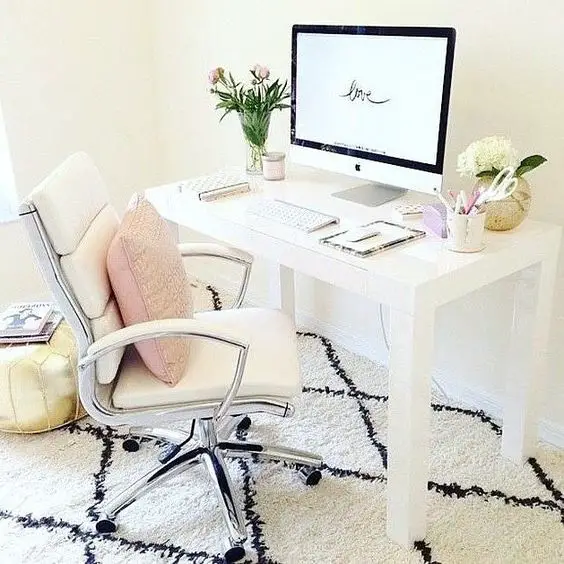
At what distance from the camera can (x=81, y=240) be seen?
5.78 feet

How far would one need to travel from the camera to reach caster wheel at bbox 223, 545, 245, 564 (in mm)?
1860

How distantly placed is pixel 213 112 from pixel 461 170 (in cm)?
151

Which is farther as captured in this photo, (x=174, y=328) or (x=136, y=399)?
(x=136, y=399)

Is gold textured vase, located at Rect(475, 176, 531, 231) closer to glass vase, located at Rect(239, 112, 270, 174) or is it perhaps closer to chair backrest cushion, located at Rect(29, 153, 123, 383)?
glass vase, located at Rect(239, 112, 270, 174)

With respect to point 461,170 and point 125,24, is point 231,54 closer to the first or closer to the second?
point 125,24

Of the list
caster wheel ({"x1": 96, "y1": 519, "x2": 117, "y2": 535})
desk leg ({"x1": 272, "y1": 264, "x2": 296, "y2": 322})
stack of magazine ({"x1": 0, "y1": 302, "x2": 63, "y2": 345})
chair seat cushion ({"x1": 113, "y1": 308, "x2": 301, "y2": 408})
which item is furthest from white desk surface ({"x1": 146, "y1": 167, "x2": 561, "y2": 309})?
caster wheel ({"x1": 96, "y1": 519, "x2": 117, "y2": 535})

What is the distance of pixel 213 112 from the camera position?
3.17 metres

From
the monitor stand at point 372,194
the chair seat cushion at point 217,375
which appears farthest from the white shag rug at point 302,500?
the monitor stand at point 372,194

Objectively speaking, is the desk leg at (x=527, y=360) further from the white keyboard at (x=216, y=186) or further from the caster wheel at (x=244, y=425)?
the white keyboard at (x=216, y=186)

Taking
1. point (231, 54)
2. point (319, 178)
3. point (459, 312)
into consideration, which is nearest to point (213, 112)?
point (231, 54)

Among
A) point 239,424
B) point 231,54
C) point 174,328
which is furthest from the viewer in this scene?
point 231,54

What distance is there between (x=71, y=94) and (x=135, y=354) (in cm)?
172

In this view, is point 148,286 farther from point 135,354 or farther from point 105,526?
point 105,526

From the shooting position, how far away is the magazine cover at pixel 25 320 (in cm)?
246
